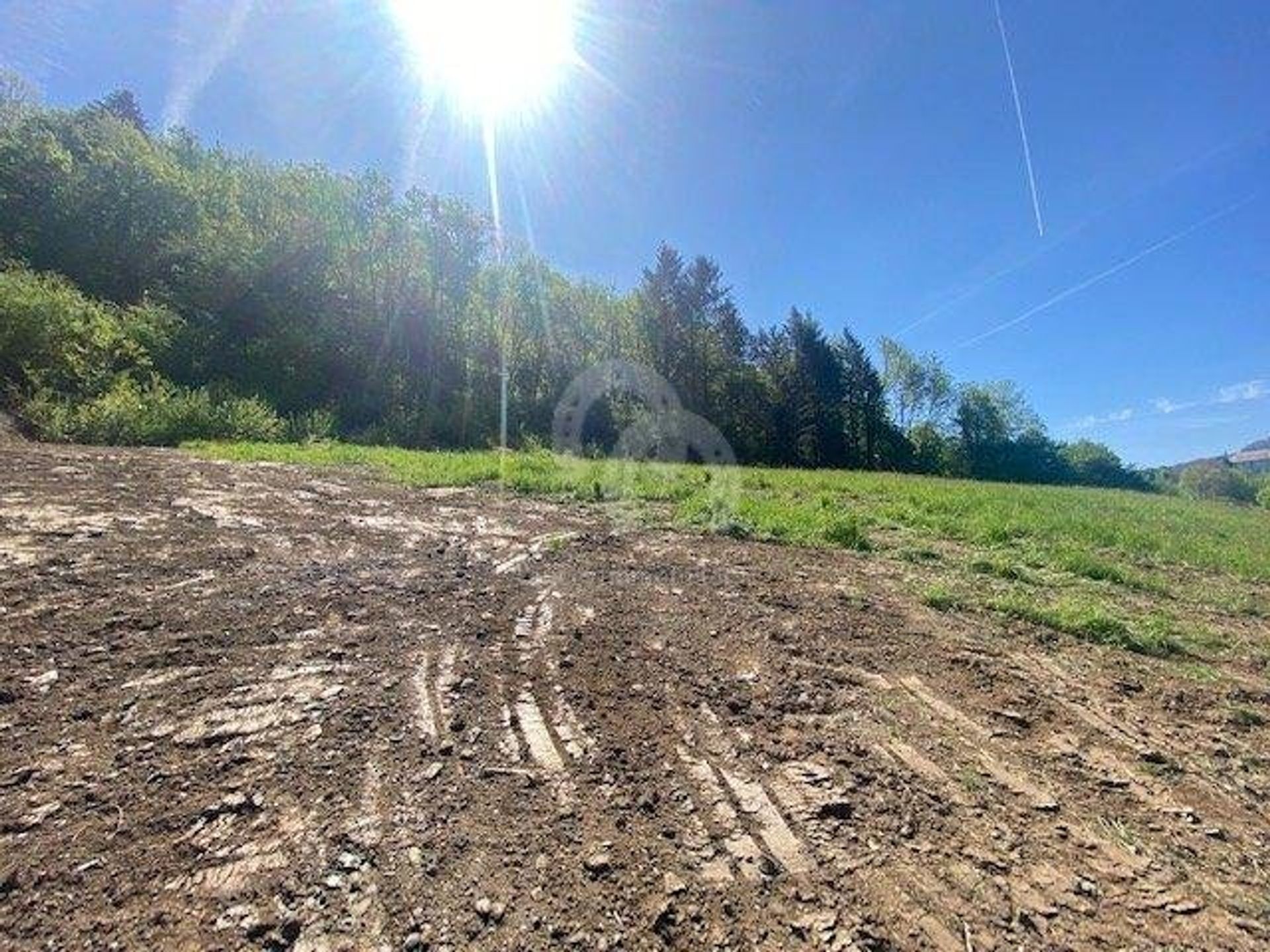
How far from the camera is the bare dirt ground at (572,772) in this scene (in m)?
1.83

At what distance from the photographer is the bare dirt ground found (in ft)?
6.01

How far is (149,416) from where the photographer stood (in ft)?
45.2

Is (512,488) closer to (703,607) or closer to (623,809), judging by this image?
(703,607)

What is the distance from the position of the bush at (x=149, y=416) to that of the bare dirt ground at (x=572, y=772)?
1006 centimetres

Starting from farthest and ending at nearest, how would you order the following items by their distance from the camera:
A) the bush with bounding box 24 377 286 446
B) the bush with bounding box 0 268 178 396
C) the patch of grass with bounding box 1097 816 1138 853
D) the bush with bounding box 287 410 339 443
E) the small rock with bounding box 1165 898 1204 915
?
the bush with bounding box 287 410 339 443 < the bush with bounding box 0 268 178 396 < the bush with bounding box 24 377 286 446 < the patch of grass with bounding box 1097 816 1138 853 < the small rock with bounding box 1165 898 1204 915

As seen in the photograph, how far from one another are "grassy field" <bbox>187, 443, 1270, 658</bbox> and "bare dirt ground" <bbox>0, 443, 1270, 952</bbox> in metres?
0.94

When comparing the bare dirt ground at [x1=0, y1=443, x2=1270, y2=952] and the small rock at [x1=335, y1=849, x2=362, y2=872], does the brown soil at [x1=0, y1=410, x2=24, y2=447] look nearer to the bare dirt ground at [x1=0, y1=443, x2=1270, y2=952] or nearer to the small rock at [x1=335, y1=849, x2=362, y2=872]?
the bare dirt ground at [x1=0, y1=443, x2=1270, y2=952]

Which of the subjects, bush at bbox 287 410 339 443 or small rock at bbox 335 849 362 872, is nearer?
small rock at bbox 335 849 362 872

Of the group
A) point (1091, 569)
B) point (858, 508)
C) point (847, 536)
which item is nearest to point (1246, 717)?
point (1091, 569)

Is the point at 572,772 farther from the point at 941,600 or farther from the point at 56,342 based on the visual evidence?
the point at 56,342

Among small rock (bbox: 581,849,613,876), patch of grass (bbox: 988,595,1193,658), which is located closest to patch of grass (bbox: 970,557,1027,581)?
patch of grass (bbox: 988,595,1193,658)

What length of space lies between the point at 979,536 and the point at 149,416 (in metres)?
18.4

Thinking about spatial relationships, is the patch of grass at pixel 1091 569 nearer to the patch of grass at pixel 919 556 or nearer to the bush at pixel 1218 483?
the patch of grass at pixel 919 556

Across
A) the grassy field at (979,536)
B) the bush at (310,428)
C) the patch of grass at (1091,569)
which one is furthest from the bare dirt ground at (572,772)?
the bush at (310,428)
